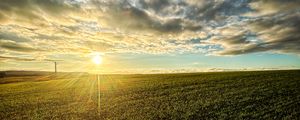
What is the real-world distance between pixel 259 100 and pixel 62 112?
820 inches

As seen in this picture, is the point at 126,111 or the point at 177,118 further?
the point at 126,111

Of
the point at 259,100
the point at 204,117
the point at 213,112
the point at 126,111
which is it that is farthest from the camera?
the point at 259,100

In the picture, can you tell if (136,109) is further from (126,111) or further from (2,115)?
(2,115)

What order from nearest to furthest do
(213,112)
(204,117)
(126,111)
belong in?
(204,117)
(213,112)
(126,111)

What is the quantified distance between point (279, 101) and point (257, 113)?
237 inches

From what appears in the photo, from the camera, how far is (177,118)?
20.4 metres

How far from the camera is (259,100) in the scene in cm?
2584

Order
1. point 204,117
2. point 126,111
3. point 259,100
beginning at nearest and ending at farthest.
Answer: point 204,117, point 126,111, point 259,100

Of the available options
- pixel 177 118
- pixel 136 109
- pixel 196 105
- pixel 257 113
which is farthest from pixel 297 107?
pixel 136 109

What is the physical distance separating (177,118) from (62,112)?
1246cm

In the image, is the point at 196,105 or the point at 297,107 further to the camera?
the point at 196,105

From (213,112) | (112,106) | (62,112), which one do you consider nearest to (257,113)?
(213,112)

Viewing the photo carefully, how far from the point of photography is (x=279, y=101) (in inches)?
985

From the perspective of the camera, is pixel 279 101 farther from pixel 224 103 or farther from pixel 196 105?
pixel 196 105
